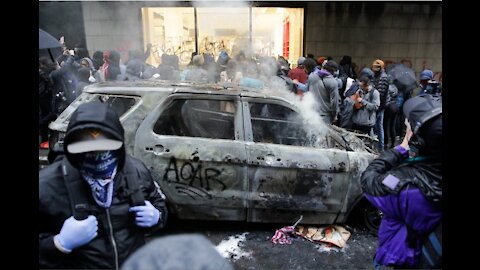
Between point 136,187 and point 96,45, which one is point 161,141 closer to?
point 136,187

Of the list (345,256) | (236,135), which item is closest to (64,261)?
(236,135)

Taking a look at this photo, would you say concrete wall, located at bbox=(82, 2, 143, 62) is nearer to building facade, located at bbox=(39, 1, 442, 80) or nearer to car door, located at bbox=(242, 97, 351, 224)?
building facade, located at bbox=(39, 1, 442, 80)

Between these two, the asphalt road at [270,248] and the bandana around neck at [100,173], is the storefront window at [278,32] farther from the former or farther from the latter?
the bandana around neck at [100,173]

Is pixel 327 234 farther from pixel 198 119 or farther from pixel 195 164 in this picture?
pixel 198 119

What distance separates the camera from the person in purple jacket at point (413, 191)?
1.84 m

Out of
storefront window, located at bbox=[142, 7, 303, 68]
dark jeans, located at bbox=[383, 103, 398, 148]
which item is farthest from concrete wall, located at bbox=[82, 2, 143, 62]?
dark jeans, located at bbox=[383, 103, 398, 148]

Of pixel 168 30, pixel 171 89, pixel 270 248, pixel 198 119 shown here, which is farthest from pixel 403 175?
pixel 168 30

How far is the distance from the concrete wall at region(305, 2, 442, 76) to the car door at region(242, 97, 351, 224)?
842cm

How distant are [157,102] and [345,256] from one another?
2.49 metres

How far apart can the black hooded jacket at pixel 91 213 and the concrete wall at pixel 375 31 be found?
35.7 feet

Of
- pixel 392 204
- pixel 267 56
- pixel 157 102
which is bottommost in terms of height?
pixel 392 204

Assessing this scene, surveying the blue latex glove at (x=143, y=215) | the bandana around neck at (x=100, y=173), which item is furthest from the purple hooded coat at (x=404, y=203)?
the bandana around neck at (x=100, y=173)

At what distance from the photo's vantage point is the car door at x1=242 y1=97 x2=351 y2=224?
3920 millimetres

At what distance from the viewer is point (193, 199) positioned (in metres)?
3.98
